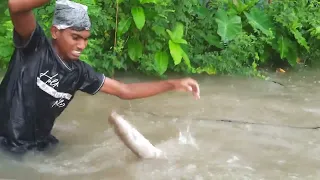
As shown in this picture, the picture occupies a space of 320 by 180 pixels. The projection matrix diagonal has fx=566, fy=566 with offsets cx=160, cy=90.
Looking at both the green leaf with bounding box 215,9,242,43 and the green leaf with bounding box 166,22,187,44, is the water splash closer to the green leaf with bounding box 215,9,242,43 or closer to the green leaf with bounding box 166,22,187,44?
the green leaf with bounding box 166,22,187,44

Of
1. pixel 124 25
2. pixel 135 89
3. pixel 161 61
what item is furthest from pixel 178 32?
pixel 135 89

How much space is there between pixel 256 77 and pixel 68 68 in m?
3.74

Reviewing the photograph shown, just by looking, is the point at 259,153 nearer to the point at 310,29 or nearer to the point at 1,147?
the point at 1,147

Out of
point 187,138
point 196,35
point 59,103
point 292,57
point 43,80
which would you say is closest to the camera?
point 43,80

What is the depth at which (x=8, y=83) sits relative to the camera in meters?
3.76

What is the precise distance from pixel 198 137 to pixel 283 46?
336 centimetres

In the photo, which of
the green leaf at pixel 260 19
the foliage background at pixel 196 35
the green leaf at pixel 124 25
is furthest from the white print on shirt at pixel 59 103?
the green leaf at pixel 260 19

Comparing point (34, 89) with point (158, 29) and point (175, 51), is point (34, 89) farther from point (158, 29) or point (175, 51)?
point (158, 29)

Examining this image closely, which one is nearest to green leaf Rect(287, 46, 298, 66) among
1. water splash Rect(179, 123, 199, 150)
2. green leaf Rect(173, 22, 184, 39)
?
green leaf Rect(173, 22, 184, 39)

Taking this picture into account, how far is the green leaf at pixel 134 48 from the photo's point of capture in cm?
675

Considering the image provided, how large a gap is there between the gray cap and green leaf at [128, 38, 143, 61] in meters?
3.03

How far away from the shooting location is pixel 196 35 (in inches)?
295

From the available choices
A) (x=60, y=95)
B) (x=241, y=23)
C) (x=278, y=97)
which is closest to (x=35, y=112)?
(x=60, y=95)

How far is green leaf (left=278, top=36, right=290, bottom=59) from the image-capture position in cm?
755
